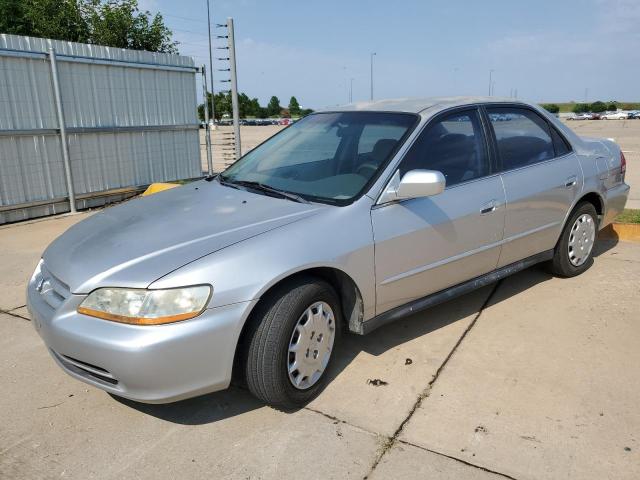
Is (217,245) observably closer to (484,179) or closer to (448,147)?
(448,147)

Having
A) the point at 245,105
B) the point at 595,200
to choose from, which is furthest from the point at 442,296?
the point at 245,105

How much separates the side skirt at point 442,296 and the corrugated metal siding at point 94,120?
20.2 ft

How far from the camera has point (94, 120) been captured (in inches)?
324

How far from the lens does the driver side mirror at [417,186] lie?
9.86 ft

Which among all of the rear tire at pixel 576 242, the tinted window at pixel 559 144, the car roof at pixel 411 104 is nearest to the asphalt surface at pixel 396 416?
Result: the rear tire at pixel 576 242

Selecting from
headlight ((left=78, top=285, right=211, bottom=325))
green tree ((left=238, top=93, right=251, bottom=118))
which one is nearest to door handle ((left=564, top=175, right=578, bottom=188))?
headlight ((left=78, top=285, right=211, bottom=325))

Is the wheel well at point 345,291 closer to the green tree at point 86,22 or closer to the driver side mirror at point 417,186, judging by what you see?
the driver side mirror at point 417,186

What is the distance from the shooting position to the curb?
600cm

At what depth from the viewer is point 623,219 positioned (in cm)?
628

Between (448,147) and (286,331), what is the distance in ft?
5.74

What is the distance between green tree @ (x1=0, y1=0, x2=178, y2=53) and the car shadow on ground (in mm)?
14896

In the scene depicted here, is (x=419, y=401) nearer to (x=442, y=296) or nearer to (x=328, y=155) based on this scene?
(x=442, y=296)

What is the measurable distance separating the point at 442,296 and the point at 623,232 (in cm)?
362

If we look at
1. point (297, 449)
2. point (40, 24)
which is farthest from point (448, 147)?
point (40, 24)
